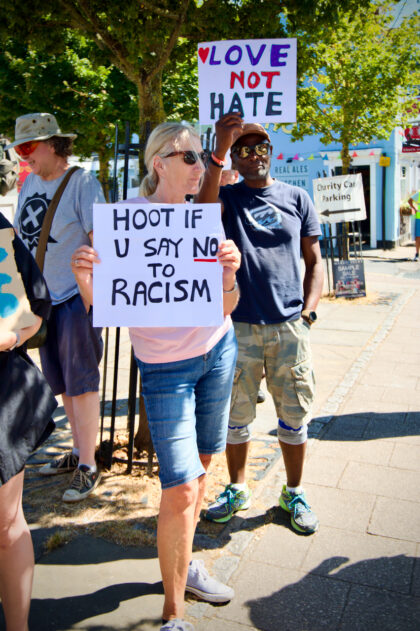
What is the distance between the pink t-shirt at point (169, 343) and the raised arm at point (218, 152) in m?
0.45

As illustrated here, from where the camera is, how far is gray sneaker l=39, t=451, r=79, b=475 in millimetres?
3826

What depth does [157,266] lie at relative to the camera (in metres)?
2.29

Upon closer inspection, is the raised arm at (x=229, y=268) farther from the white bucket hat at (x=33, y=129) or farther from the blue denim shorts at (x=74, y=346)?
the white bucket hat at (x=33, y=129)

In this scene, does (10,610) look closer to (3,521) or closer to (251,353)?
(3,521)

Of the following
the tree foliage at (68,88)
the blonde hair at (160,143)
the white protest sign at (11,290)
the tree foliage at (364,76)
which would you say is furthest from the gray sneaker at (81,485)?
the tree foliage at (364,76)

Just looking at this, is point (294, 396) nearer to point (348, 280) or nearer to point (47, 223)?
point (47, 223)

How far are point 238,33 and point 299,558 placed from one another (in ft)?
10.7

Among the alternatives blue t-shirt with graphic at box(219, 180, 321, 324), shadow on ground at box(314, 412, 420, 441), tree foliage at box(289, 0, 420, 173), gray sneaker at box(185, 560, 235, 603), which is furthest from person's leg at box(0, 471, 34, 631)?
tree foliage at box(289, 0, 420, 173)

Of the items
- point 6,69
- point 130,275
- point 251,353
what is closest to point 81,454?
point 251,353

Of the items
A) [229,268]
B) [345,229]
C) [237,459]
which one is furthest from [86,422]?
[345,229]

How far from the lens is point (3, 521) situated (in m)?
2.04

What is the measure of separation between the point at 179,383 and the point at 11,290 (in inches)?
28.4

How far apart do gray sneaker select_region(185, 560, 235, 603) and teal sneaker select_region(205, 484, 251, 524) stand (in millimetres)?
583

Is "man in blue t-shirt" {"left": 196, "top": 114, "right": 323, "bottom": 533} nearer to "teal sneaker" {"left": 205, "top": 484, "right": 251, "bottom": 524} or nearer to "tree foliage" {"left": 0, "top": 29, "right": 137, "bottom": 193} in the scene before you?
"teal sneaker" {"left": 205, "top": 484, "right": 251, "bottom": 524}
